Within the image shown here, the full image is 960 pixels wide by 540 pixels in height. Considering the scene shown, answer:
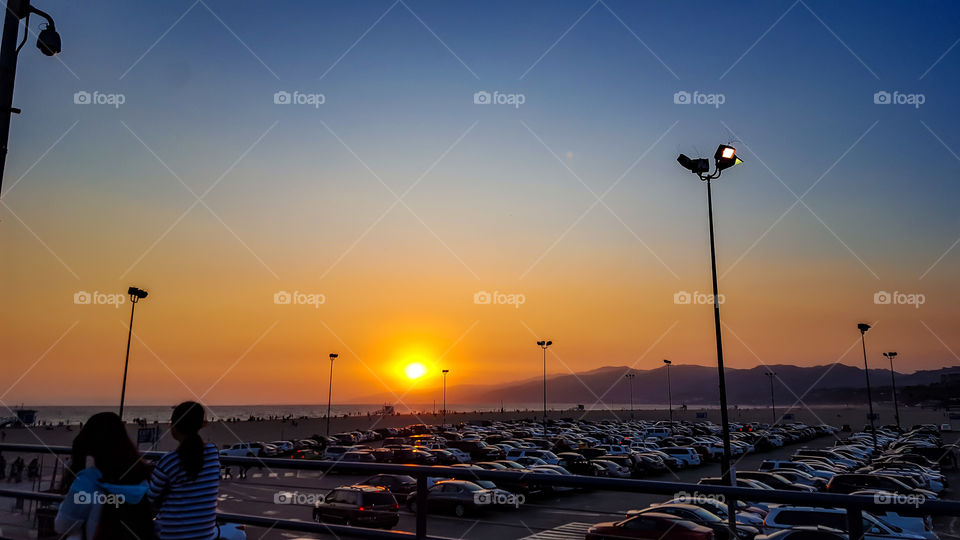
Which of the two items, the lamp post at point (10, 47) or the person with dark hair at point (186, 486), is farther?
the lamp post at point (10, 47)

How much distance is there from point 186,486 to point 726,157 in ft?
64.2

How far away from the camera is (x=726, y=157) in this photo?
20.0 meters

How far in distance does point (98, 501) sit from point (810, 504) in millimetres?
4114

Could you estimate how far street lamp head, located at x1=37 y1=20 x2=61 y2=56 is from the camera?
23.9ft

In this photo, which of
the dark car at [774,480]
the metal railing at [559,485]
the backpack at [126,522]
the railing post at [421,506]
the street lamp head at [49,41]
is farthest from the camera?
the dark car at [774,480]

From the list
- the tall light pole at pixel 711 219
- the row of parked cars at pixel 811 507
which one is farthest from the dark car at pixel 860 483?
the tall light pole at pixel 711 219

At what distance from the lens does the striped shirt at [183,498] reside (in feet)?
12.5

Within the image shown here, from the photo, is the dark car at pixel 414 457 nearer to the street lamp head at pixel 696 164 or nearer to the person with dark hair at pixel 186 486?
the street lamp head at pixel 696 164

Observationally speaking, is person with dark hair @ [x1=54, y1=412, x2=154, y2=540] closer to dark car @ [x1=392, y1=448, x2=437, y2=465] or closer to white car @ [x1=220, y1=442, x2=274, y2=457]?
dark car @ [x1=392, y1=448, x2=437, y2=465]

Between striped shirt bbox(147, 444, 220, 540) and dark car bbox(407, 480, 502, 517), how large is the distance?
2.56 m

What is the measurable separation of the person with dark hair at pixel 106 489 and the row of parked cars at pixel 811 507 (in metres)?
3.02

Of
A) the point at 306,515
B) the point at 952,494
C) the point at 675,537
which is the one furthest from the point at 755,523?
the point at 952,494

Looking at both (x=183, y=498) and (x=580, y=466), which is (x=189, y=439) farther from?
(x=580, y=466)

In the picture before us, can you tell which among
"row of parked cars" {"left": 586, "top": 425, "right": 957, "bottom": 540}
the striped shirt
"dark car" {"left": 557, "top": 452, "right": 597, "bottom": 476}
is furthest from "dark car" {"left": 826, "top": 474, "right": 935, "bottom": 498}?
the striped shirt
